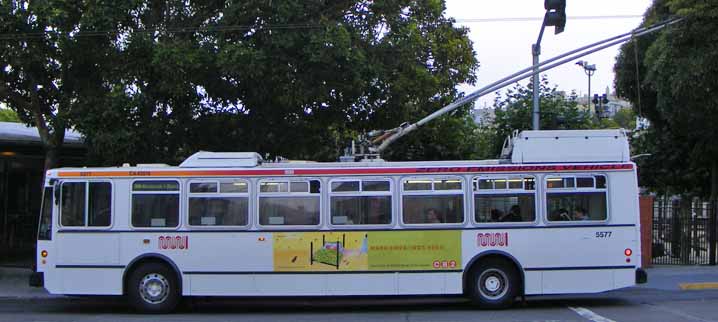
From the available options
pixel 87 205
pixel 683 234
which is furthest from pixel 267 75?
pixel 683 234

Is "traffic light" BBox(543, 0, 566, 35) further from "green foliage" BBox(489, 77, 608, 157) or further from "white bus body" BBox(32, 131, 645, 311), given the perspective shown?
"green foliage" BBox(489, 77, 608, 157)

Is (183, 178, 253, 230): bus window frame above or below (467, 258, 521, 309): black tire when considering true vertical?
above

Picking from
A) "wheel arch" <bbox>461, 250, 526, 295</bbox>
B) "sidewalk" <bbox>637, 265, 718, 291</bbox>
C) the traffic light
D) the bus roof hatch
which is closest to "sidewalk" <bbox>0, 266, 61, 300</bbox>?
"wheel arch" <bbox>461, 250, 526, 295</bbox>

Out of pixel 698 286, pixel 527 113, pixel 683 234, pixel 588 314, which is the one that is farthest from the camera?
pixel 527 113

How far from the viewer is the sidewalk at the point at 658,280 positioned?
14906mm

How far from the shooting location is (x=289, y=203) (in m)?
12.6

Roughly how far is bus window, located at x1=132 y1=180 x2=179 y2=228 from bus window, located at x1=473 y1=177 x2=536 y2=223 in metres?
5.43

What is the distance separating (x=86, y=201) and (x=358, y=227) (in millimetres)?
4932

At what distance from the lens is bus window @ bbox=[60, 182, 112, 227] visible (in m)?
12.7

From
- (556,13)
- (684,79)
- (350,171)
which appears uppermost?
(556,13)

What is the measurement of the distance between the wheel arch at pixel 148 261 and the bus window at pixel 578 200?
672 cm

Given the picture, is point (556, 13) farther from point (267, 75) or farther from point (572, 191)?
point (267, 75)

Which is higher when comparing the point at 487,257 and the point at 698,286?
the point at 487,257

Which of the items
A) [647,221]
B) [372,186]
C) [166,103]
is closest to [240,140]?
[166,103]
